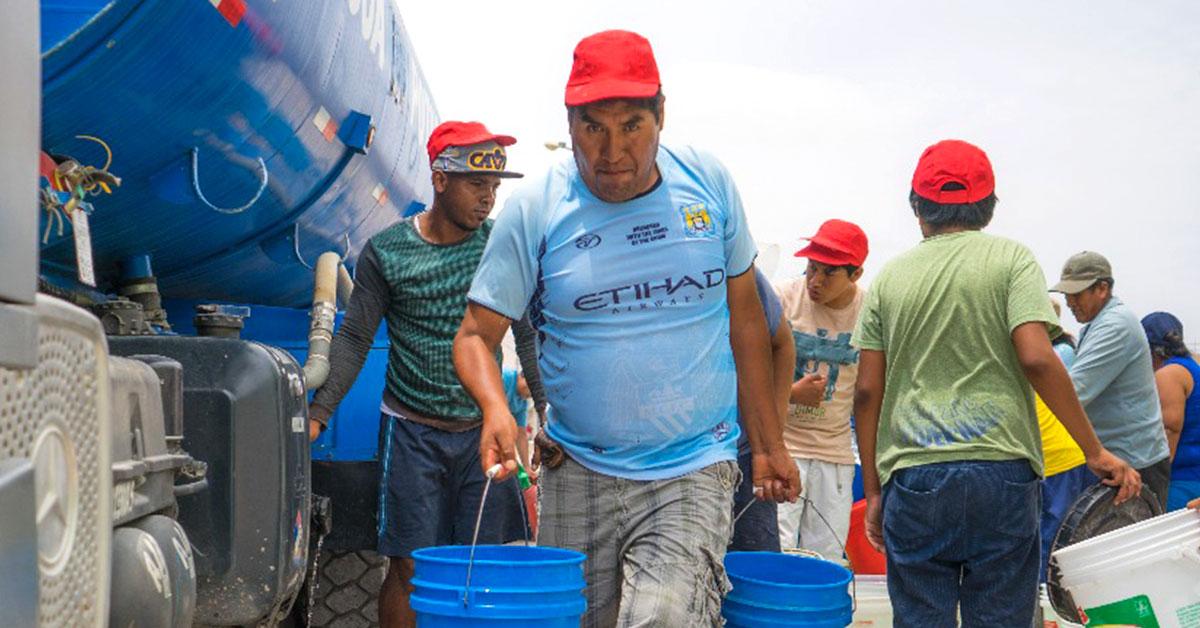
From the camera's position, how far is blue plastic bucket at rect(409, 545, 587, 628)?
3.00 meters

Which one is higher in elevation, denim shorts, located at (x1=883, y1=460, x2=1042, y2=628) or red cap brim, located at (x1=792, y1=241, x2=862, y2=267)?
red cap brim, located at (x1=792, y1=241, x2=862, y2=267)

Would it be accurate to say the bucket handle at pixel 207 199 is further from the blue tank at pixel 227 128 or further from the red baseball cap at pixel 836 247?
the red baseball cap at pixel 836 247

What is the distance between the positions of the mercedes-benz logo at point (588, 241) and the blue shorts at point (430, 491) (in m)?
1.61

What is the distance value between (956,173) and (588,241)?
4.35 feet

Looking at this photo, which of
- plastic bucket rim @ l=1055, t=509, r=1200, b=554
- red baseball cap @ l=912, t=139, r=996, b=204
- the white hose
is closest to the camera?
red baseball cap @ l=912, t=139, r=996, b=204

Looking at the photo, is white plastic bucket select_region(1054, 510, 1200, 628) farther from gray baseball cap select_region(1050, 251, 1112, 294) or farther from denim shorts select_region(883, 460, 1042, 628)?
gray baseball cap select_region(1050, 251, 1112, 294)

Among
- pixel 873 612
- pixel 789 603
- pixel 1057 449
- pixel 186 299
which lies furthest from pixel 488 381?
pixel 1057 449

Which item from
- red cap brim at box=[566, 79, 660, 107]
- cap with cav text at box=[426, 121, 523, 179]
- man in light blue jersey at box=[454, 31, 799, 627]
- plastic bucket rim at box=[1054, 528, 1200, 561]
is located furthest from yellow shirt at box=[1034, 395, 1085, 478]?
red cap brim at box=[566, 79, 660, 107]

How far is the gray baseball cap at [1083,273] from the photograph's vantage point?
6.92 m

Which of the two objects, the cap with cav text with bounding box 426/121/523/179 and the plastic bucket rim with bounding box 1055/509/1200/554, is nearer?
the plastic bucket rim with bounding box 1055/509/1200/554

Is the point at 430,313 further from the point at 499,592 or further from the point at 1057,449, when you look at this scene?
the point at 1057,449

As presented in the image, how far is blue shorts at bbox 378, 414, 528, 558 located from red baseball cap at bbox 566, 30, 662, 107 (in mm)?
1920

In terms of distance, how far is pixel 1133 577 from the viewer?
15.4 feet

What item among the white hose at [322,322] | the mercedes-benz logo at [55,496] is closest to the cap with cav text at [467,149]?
the white hose at [322,322]
